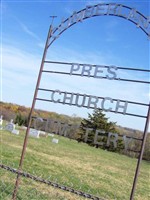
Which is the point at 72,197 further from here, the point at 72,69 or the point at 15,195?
the point at 72,69

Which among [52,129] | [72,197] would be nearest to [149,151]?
[72,197]

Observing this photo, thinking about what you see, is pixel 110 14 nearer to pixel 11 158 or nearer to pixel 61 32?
pixel 61 32

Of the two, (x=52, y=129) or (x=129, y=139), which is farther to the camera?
(x=52, y=129)

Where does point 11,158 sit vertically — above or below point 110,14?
below

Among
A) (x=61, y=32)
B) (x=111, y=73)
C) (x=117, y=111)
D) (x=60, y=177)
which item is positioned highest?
(x=61, y=32)

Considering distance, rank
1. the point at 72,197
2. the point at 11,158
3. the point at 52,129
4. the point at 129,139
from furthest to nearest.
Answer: the point at 11,158 → the point at 72,197 → the point at 52,129 → the point at 129,139

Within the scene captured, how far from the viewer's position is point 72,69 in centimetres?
639

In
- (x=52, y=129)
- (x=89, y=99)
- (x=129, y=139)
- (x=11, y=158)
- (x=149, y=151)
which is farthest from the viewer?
(x=149, y=151)

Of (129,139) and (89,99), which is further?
(89,99)

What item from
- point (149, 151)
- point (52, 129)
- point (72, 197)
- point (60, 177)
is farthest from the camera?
point (149, 151)

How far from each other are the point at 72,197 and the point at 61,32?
3644 millimetres

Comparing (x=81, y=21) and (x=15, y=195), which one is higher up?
(x=81, y=21)

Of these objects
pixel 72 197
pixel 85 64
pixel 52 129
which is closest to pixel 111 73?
pixel 85 64

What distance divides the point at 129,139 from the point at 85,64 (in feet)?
5.17
